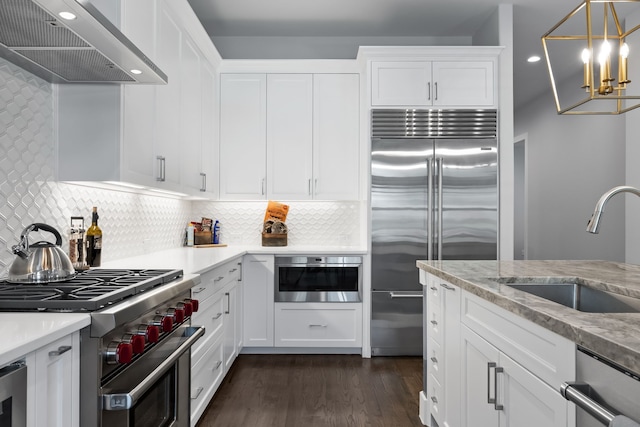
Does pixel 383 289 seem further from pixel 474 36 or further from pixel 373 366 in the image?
pixel 474 36

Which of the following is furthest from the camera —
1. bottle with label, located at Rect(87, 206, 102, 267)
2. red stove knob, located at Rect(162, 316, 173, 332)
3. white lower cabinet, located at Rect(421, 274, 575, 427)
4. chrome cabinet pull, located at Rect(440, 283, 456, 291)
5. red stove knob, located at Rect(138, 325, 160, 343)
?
bottle with label, located at Rect(87, 206, 102, 267)

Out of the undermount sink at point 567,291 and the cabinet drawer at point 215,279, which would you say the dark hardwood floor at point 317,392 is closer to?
the cabinet drawer at point 215,279

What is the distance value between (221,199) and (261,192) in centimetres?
38

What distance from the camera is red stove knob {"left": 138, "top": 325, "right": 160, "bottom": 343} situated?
1422mm

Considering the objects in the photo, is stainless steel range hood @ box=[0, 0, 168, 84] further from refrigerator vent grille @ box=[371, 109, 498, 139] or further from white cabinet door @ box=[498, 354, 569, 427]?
refrigerator vent grille @ box=[371, 109, 498, 139]

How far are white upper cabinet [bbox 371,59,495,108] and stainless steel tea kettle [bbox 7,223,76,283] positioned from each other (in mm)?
2702

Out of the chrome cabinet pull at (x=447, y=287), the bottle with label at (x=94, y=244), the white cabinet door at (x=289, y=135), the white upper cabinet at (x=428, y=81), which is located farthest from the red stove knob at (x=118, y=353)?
the white upper cabinet at (x=428, y=81)

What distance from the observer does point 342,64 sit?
3.87m

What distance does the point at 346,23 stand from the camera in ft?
13.1

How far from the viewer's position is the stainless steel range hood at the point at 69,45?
1250 millimetres

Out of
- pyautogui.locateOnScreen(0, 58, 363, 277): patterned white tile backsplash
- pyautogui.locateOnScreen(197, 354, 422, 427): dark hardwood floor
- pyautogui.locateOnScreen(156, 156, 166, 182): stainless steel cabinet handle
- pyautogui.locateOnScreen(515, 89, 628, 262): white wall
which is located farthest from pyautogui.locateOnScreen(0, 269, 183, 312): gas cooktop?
pyautogui.locateOnScreen(515, 89, 628, 262): white wall

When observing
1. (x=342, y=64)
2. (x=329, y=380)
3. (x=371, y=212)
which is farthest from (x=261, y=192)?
(x=329, y=380)

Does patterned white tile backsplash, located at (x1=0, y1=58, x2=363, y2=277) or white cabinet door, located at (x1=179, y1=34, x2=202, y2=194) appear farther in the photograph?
white cabinet door, located at (x1=179, y1=34, x2=202, y2=194)

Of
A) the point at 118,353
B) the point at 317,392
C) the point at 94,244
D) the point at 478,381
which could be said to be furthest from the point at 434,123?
the point at 118,353
